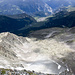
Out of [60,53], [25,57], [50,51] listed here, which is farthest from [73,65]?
[25,57]

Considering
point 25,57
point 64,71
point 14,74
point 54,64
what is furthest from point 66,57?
point 14,74

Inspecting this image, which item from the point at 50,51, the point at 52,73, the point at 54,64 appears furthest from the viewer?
the point at 50,51

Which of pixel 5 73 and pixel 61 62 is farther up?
pixel 61 62

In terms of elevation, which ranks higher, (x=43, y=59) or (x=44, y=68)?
(x=43, y=59)

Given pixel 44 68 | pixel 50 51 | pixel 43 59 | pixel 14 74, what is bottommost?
pixel 14 74

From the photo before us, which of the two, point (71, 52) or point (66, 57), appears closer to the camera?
point (66, 57)

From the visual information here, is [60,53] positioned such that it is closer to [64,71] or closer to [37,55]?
[37,55]

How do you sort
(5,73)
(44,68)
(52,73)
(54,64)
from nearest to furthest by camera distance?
(5,73) < (52,73) < (44,68) < (54,64)

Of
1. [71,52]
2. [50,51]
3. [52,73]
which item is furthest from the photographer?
[50,51]

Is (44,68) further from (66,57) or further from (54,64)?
(66,57)
